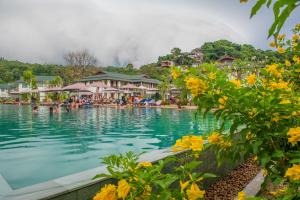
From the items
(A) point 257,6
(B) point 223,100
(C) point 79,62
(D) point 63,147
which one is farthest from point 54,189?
(C) point 79,62

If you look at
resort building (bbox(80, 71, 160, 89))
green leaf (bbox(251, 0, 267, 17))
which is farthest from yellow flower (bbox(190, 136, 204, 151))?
resort building (bbox(80, 71, 160, 89))

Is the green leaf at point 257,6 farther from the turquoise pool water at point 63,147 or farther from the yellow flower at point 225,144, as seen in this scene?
the turquoise pool water at point 63,147

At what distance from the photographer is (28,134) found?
10.9 meters

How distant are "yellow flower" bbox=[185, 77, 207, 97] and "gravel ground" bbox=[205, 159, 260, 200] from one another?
251 centimetres

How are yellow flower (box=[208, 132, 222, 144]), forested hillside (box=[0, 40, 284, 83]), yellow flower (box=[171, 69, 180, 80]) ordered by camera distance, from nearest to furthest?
yellow flower (box=[171, 69, 180, 80])
yellow flower (box=[208, 132, 222, 144])
forested hillside (box=[0, 40, 284, 83])

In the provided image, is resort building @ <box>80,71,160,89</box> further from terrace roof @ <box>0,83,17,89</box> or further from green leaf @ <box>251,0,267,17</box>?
green leaf @ <box>251,0,267,17</box>

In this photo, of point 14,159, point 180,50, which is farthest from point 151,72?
point 14,159

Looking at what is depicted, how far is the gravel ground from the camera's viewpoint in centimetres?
375

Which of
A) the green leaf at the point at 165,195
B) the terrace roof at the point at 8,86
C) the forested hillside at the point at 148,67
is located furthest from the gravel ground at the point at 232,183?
the terrace roof at the point at 8,86

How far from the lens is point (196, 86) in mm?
1374

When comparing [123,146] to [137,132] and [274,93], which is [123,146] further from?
[274,93]

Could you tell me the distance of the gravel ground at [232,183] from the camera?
3746 mm

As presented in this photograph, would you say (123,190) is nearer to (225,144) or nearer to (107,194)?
(107,194)

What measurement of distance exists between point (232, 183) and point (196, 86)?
11.2 ft
